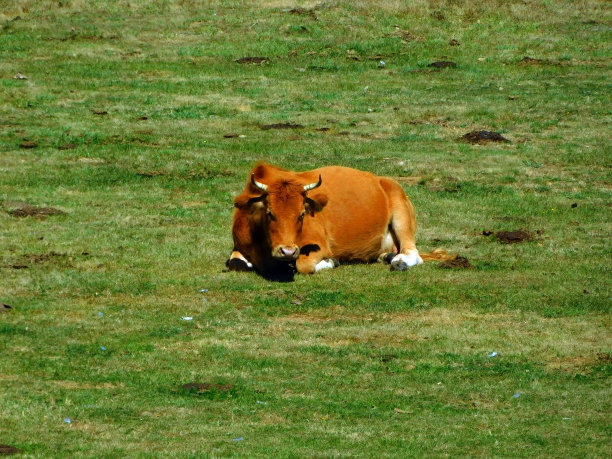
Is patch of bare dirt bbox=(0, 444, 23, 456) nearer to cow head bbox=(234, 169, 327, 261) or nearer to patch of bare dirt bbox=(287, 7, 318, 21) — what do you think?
cow head bbox=(234, 169, 327, 261)

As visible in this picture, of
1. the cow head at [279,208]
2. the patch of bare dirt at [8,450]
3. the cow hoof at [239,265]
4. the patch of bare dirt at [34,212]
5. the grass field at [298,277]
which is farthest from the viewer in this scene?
the patch of bare dirt at [34,212]

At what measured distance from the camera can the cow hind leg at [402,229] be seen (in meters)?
17.1

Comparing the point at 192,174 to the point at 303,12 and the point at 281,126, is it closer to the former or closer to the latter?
the point at 281,126

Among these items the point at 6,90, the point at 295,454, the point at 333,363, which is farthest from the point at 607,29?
the point at 295,454

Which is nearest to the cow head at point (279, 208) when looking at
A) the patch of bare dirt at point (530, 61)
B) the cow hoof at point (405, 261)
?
the cow hoof at point (405, 261)

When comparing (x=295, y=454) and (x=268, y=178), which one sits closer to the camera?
(x=295, y=454)

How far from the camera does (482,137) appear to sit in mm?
27047

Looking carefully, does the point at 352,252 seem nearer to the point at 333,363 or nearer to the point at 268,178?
the point at 268,178

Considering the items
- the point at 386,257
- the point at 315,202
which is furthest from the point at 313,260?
the point at 386,257

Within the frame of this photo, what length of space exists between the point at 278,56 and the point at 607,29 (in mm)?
11465

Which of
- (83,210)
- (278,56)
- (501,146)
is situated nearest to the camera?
(83,210)

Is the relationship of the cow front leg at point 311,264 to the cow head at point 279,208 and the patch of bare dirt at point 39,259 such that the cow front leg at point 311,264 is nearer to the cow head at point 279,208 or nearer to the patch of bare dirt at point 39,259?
the cow head at point 279,208

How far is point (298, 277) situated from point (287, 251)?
0.71 m

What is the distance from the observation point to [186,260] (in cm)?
1698
